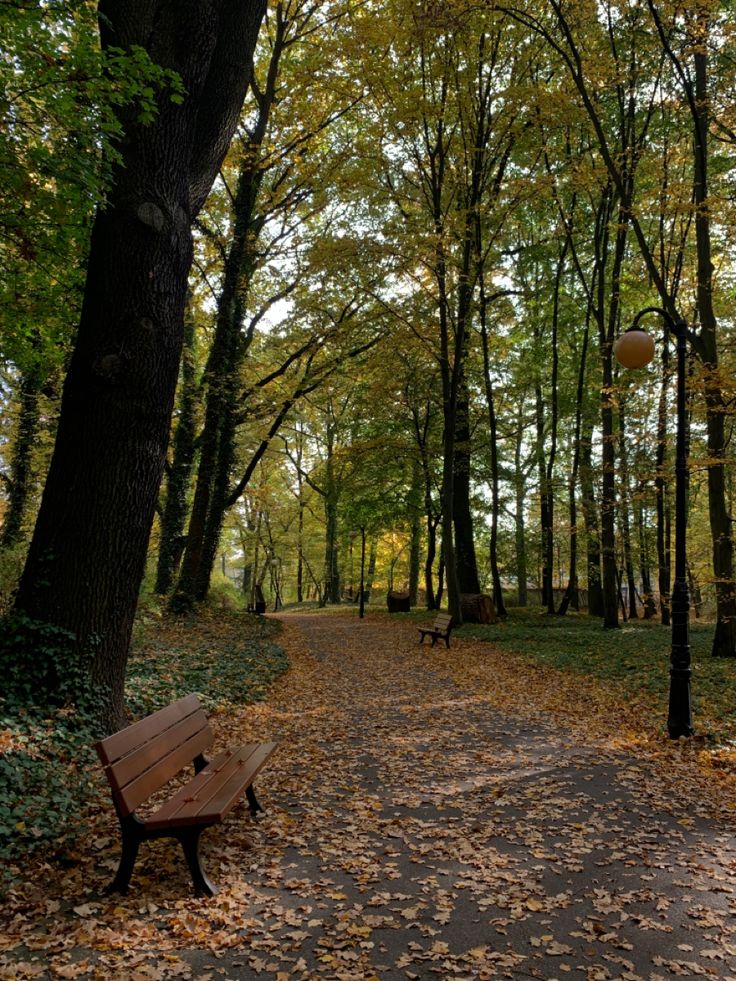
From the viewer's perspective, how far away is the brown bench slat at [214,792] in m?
3.51

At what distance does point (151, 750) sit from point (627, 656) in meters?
A: 9.99

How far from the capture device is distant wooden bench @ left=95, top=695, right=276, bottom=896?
350cm

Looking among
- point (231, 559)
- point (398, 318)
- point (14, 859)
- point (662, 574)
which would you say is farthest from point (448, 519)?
point (231, 559)

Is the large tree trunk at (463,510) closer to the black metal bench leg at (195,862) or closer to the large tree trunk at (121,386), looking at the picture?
the large tree trunk at (121,386)

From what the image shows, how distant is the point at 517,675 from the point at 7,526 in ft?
40.4

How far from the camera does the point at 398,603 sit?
2522 centimetres

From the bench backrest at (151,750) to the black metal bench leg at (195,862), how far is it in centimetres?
35

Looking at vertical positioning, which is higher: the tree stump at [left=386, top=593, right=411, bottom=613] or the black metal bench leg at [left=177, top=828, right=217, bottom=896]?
the tree stump at [left=386, top=593, right=411, bottom=613]

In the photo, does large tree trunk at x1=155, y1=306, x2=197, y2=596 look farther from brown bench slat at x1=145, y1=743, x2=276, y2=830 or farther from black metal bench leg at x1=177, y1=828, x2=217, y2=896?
black metal bench leg at x1=177, y1=828, x2=217, y2=896

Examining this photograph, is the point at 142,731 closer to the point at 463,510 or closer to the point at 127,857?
the point at 127,857

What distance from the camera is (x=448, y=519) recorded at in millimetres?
16625

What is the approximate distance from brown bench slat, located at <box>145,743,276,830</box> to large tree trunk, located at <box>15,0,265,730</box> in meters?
1.44

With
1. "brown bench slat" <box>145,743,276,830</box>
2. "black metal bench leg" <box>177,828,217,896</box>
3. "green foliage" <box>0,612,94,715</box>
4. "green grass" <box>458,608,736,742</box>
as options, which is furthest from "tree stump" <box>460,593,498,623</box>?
Result: "black metal bench leg" <box>177,828,217,896</box>

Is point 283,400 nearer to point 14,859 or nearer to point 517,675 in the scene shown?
point 517,675
